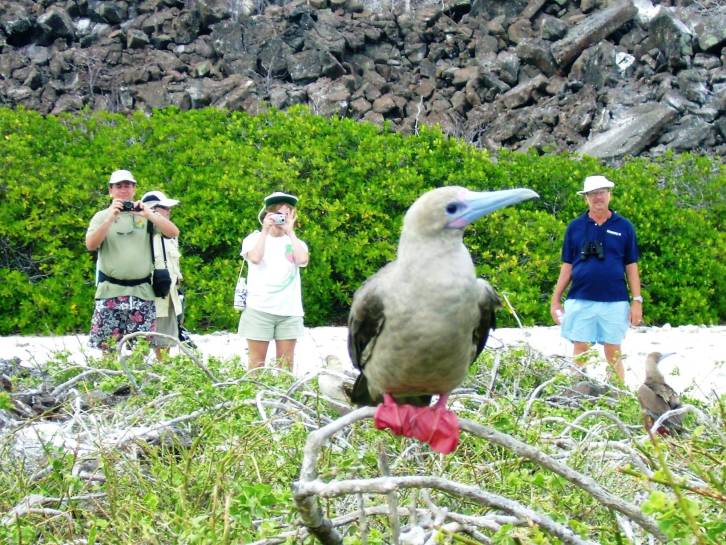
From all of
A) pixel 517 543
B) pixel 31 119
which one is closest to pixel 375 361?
pixel 517 543

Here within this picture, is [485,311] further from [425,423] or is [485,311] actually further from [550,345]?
[550,345]

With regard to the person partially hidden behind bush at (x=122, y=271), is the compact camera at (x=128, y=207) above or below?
above

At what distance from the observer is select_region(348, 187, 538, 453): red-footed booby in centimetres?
227

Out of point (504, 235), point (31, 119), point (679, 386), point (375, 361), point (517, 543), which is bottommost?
point (679, 386)

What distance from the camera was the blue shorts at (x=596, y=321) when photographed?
5.90 metres

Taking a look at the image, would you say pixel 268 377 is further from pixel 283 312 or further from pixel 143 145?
pixel 143 145

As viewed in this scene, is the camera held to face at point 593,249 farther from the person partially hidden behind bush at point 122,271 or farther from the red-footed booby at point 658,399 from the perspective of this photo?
the person partially hidden behind bush at point 122,271

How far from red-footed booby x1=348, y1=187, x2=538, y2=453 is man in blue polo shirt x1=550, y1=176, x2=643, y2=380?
12.0 ft

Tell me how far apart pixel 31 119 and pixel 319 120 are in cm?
376

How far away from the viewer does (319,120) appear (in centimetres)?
1080

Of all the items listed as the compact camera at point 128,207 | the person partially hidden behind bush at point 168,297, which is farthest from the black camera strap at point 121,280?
the compact camera at point 128,207

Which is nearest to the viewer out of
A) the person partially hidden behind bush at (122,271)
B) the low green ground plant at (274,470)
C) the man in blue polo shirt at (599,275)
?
the low green ground plant at (274,470)

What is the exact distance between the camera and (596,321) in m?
5.96

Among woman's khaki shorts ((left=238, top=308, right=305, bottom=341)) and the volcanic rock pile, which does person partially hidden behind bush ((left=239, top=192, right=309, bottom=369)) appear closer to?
woman's khaki shorts ((left=238, top=308, right=305, bottom=341))
